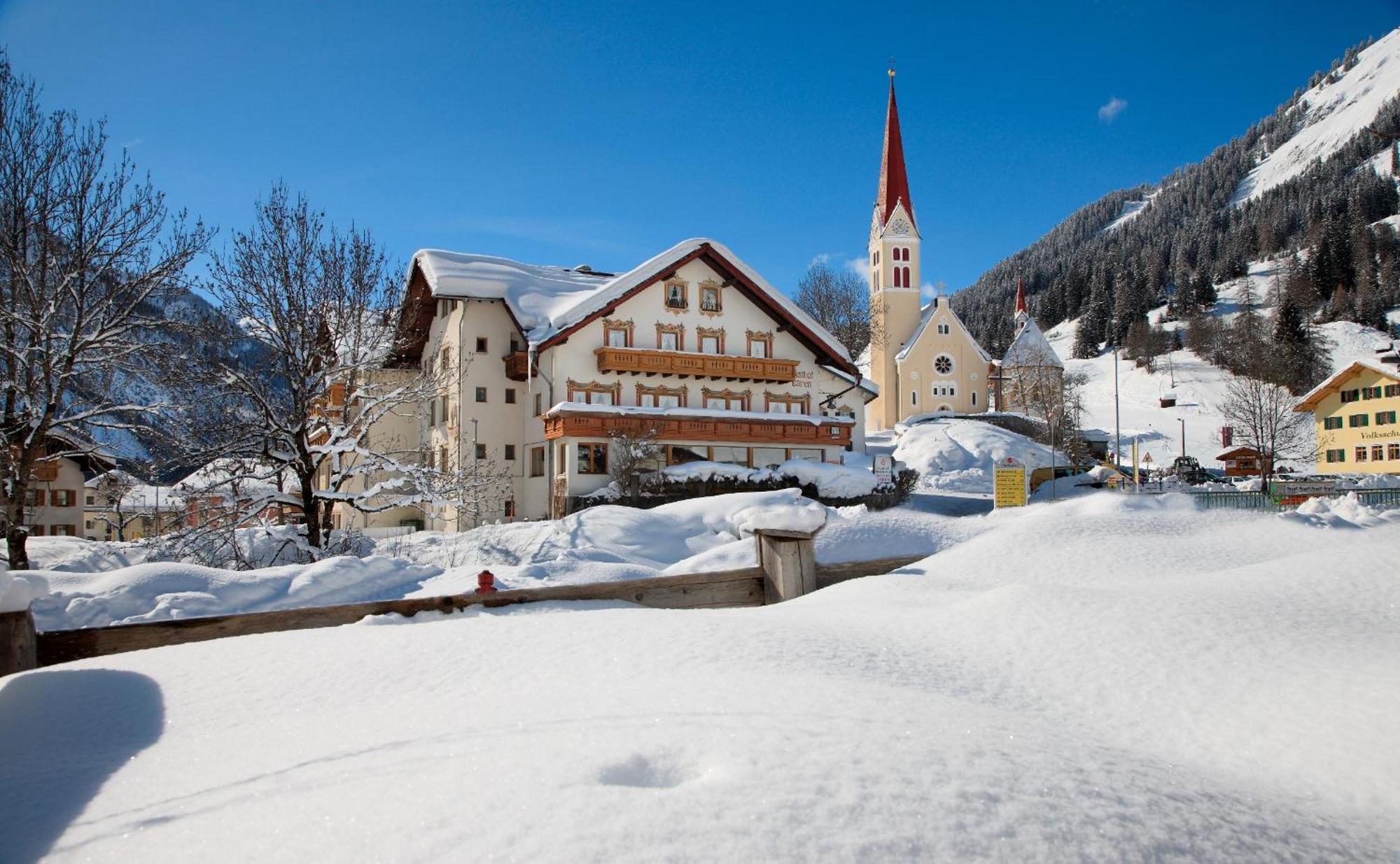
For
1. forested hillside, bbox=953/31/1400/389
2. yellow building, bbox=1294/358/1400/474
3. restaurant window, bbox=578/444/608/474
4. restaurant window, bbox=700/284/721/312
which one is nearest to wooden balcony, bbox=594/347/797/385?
restaurant window, bbox=700/284/721/312

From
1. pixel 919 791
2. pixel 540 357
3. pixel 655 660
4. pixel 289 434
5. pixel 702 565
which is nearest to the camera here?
pixel 919 791

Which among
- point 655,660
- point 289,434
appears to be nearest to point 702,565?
point 655,660

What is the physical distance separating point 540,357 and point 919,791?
29.0 m

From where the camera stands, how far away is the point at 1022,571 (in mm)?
8336

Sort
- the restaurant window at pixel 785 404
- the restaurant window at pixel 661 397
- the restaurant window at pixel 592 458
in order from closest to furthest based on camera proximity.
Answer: the restaurant window at pixel 592 458
the restaurant window at pixel 661 397
the restaurant window at pixel 785 404

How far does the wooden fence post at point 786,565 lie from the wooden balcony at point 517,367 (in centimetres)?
2385

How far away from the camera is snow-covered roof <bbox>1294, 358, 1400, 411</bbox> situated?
47438mm

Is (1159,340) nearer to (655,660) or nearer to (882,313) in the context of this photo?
(882,313)

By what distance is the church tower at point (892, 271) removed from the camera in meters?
70.2

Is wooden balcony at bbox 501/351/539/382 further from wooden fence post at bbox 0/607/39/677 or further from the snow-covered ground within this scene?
wooden fence post at bbox 0/607/39/677

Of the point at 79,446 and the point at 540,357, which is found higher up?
the point at 540,357

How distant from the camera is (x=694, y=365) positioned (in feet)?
107

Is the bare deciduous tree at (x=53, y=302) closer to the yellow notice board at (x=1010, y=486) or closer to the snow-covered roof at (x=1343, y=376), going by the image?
the yellow notice board at (x=1010, y=486)

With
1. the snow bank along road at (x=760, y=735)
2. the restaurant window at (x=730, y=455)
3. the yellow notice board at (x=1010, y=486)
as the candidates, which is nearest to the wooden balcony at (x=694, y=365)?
the restaurant window at (x=730, y=455)
